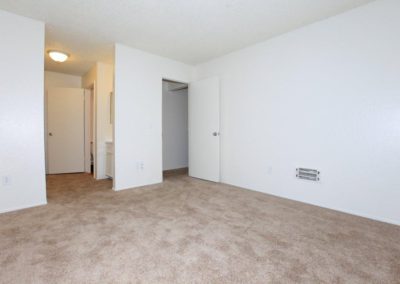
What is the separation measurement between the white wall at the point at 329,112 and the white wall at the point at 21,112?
3.05 m

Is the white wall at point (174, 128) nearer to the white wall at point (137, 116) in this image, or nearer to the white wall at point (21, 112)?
the white wall at point (137, 116)

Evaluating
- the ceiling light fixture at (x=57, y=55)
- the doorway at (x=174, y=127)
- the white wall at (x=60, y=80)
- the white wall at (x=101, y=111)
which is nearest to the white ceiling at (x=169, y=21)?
the ceiling light fixture at (x=57, y=55)

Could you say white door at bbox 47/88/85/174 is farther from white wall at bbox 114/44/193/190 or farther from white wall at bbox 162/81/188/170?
white wall at bbox 114/44/193/190

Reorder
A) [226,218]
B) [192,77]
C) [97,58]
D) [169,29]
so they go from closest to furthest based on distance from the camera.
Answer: [226,218] → [169,29] → [97,58] → [192,77]

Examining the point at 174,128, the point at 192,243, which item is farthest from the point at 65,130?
the point at 192,243

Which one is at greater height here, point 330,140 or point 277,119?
point 277,119

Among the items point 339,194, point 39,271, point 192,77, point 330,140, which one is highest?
point 192,77

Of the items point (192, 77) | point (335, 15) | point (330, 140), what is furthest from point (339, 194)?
point (192, 77)

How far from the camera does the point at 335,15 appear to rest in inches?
106

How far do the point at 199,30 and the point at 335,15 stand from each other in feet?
5.82

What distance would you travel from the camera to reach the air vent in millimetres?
2911

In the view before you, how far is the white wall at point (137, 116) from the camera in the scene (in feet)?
11.9

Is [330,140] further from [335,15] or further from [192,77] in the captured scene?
[192,77]

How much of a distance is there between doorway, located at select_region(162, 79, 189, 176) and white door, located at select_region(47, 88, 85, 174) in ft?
6.56
